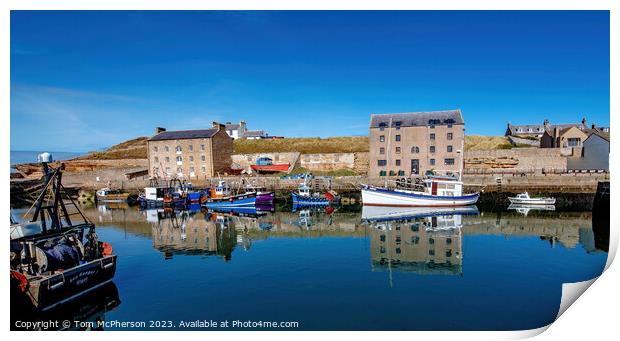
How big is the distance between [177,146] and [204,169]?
3.60 metres

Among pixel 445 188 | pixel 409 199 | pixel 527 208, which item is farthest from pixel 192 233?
pixel 527 208

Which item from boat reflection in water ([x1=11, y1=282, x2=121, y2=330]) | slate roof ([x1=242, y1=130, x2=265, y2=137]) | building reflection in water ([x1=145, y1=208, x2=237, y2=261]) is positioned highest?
slate roof ([x1=242, y1=130, x2=265, y2=137])

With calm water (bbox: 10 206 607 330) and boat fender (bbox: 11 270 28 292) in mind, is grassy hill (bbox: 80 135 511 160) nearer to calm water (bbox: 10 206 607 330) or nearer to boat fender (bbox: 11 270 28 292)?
calm water (bbox: 10 206 607 330)

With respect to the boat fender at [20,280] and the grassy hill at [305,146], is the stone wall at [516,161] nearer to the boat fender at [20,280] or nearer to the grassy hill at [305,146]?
the grassy hill at [305,146]

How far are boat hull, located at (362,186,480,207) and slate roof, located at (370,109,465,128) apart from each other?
8760 millimetres

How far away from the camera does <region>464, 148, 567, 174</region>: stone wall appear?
33.2m

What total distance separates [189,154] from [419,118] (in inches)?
866

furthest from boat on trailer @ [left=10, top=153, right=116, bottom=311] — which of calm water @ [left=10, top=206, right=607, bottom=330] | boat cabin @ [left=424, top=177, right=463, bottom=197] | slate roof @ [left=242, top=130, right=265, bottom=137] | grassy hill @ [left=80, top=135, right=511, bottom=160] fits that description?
slate roof @ [left=242, top=130, right=265, bottom=137]

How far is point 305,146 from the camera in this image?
47562 millimetres

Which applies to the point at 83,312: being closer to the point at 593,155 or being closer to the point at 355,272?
the point at 355,272

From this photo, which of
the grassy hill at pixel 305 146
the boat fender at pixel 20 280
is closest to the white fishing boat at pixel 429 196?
the grassy hill at pixel 305 146

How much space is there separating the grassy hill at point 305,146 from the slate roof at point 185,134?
6663 mm

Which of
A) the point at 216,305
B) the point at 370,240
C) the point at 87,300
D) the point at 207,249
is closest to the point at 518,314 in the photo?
the point at 216,305

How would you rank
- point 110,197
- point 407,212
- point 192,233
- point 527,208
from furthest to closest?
point 110,197 < point 527,208 < point 407,212 < point 192,233
